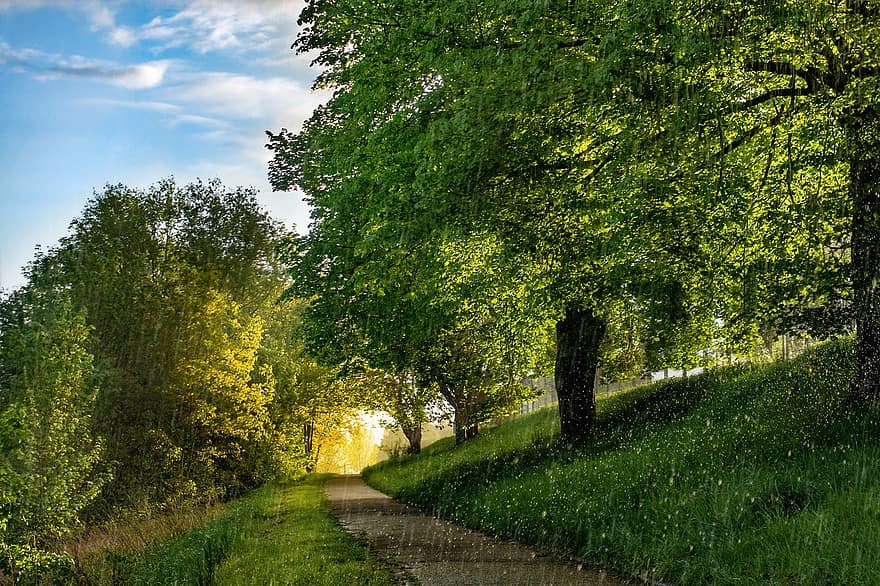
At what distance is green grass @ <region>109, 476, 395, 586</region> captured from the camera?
10422 millimetres

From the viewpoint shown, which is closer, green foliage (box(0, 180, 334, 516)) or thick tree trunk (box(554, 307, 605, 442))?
thick tree trunk (box(554, 307, 605, 442))

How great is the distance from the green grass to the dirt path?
0.49m

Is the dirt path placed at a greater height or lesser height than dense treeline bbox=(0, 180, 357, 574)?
lesser

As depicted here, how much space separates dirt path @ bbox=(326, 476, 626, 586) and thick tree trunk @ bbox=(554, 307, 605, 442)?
4.55m

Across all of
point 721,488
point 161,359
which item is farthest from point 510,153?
point 161,359

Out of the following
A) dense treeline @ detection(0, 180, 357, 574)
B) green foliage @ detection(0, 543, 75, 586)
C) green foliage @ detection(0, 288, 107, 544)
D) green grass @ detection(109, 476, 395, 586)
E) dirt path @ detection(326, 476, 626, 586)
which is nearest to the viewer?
dirt path @ detection(326, 476, 626, 586)

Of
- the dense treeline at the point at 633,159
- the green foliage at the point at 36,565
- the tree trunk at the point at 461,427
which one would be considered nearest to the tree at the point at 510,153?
the dense treeline at the point at 633,159

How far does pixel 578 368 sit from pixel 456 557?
939 centimetres

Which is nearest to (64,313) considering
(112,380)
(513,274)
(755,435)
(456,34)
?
(112,380)

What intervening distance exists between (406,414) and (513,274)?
2369 cm

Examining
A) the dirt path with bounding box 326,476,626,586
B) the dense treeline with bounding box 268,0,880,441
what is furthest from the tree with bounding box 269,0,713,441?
→ the dirt path with bounding box 326,476,626,586

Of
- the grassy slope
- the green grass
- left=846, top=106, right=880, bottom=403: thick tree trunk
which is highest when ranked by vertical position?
left=846, top=106, right=880, bottom=403: thick tree trunk

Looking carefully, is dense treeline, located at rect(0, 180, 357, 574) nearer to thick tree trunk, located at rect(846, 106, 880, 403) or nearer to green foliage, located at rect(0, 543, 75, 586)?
green foliage, located at rect(0, 543, 75, 586)

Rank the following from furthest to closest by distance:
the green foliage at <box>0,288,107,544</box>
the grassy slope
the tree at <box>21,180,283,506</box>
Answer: the tree at <box>21,180,283,506</box>
the green foliage at <box>0,288,107,544</box>
the grassy slope
